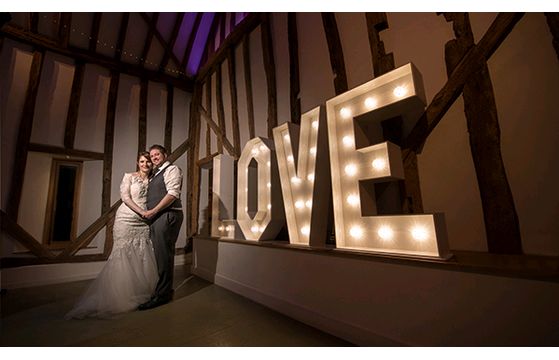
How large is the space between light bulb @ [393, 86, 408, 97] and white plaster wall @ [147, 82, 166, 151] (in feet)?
15.3

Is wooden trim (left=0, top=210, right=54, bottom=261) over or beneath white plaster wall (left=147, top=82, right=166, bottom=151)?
beneath

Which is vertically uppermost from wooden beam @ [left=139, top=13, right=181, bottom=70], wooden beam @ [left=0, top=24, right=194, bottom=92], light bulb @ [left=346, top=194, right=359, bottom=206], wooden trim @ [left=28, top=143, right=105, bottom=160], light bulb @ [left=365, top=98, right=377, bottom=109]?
wooden beam @ [left=139, top=13, right=181, bottom=70]

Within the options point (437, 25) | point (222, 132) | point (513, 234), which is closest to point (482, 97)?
point (437, 25)

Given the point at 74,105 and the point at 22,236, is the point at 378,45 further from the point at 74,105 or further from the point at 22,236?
the point at 22,236

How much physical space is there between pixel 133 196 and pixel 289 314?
181 cm

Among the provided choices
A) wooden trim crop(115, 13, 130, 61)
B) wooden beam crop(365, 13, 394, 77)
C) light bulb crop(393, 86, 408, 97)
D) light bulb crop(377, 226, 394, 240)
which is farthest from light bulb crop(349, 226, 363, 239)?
wooden trim crop(115, 13, 130, 61)

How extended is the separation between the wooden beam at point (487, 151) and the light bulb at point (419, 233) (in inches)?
20.3

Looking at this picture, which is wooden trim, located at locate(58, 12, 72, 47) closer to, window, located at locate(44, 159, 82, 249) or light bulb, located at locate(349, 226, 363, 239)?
window, located at locate(44, 159, 82, 249)

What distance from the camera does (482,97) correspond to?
1.56 meters

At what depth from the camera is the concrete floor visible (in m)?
1.52

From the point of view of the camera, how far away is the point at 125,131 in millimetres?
4547

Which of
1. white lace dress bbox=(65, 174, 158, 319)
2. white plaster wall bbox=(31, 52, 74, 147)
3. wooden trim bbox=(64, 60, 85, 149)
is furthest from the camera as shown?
wooden trim bbox=(64, 60, 85, 149)

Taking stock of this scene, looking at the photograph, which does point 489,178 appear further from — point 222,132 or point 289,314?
point 222,132

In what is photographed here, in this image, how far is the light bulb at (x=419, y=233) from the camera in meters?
1.33
